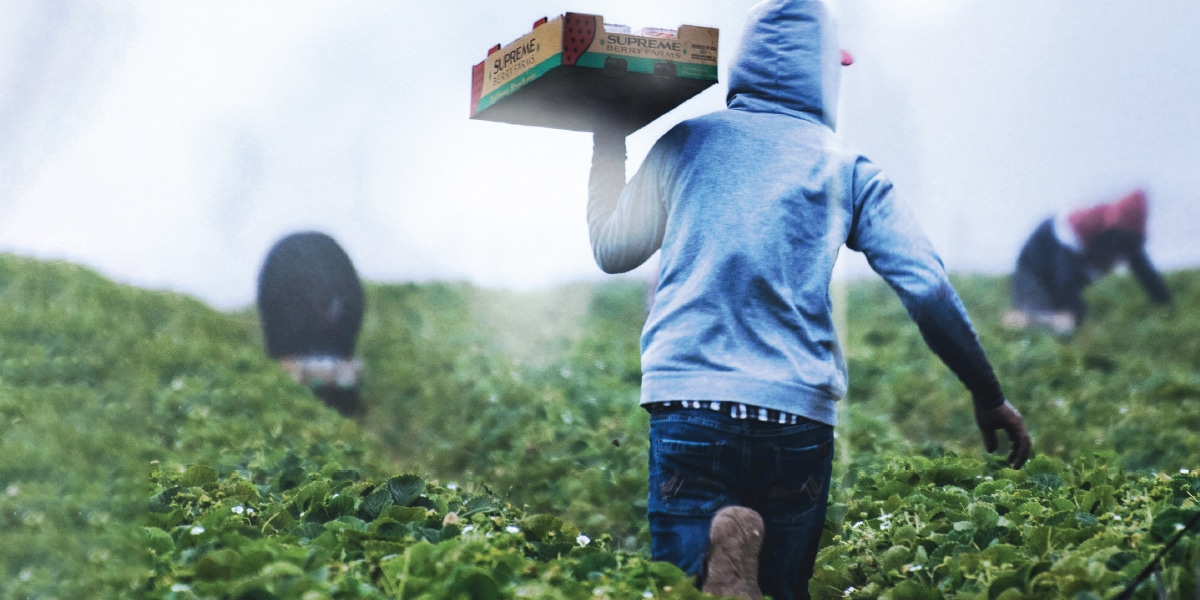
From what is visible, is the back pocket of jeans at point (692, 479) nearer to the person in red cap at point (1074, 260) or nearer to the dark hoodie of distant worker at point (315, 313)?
the dark hoodie of distant worker at point (315, 313)

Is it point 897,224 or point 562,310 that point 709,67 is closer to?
point 897,224

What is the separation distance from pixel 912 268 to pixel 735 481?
524 mm

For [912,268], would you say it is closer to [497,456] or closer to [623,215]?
[623,215]

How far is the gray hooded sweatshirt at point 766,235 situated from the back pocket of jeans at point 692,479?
0.09m

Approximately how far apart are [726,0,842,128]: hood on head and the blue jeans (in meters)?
0.66

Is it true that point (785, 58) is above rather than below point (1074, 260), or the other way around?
above

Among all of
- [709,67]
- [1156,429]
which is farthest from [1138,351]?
[709,67]

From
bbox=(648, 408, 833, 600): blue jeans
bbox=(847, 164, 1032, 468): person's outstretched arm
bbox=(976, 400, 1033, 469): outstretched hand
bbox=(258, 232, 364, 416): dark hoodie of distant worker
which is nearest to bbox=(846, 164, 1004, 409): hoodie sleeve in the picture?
bbox=(847, 164, 1032, 468): person's outstretched arm

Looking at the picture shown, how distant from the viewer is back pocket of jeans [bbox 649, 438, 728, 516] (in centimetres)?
192

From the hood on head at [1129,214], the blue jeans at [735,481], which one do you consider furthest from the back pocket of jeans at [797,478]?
the hood on head at [1129,214]

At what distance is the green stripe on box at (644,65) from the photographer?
1996 mm

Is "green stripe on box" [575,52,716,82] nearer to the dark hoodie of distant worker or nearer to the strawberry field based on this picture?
the strawberry field

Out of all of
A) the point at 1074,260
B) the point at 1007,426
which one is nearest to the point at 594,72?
the point at 1007,426

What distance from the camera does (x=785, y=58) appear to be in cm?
217
